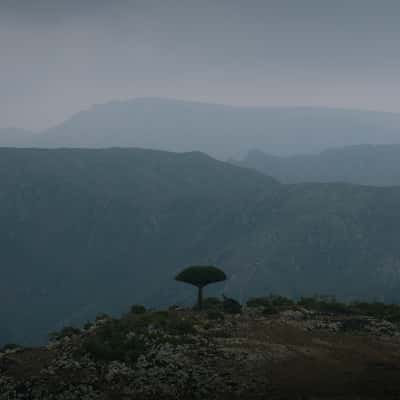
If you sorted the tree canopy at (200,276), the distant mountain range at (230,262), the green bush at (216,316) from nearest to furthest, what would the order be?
the green bush at (216,316)
the tree canopy at (200,276)
the distant mountain range at (230,262)

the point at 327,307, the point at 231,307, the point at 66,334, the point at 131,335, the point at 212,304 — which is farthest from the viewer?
the point at 212,304

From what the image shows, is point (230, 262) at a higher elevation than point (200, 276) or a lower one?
lower

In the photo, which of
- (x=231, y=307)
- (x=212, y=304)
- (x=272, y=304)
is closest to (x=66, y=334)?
(x=231, y=307)

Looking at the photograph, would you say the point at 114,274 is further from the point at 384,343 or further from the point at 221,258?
the point at 384,343

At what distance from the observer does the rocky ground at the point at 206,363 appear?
20312 mm

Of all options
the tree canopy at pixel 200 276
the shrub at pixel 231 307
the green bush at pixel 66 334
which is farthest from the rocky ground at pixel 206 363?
the tree canopy at pixel 200 276

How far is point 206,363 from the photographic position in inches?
899

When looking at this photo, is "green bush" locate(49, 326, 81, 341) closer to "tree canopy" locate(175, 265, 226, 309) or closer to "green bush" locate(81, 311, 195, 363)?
"green bush" locate(81, 311, 195, 363)

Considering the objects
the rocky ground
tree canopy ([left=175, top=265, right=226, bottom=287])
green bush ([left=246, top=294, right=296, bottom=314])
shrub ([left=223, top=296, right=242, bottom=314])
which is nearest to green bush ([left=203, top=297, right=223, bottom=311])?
shrub ([left=223, top=296, right=242, bottom=314])

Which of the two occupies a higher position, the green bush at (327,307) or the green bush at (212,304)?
the green bush at (327,307)

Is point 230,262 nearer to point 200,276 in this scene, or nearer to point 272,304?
point 272,304

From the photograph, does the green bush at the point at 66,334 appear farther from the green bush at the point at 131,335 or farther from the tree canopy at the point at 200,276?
the tree canopy at the point at 200,276

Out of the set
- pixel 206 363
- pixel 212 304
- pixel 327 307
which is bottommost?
pixel 212 304

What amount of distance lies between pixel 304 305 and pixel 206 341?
1484 centimetres
